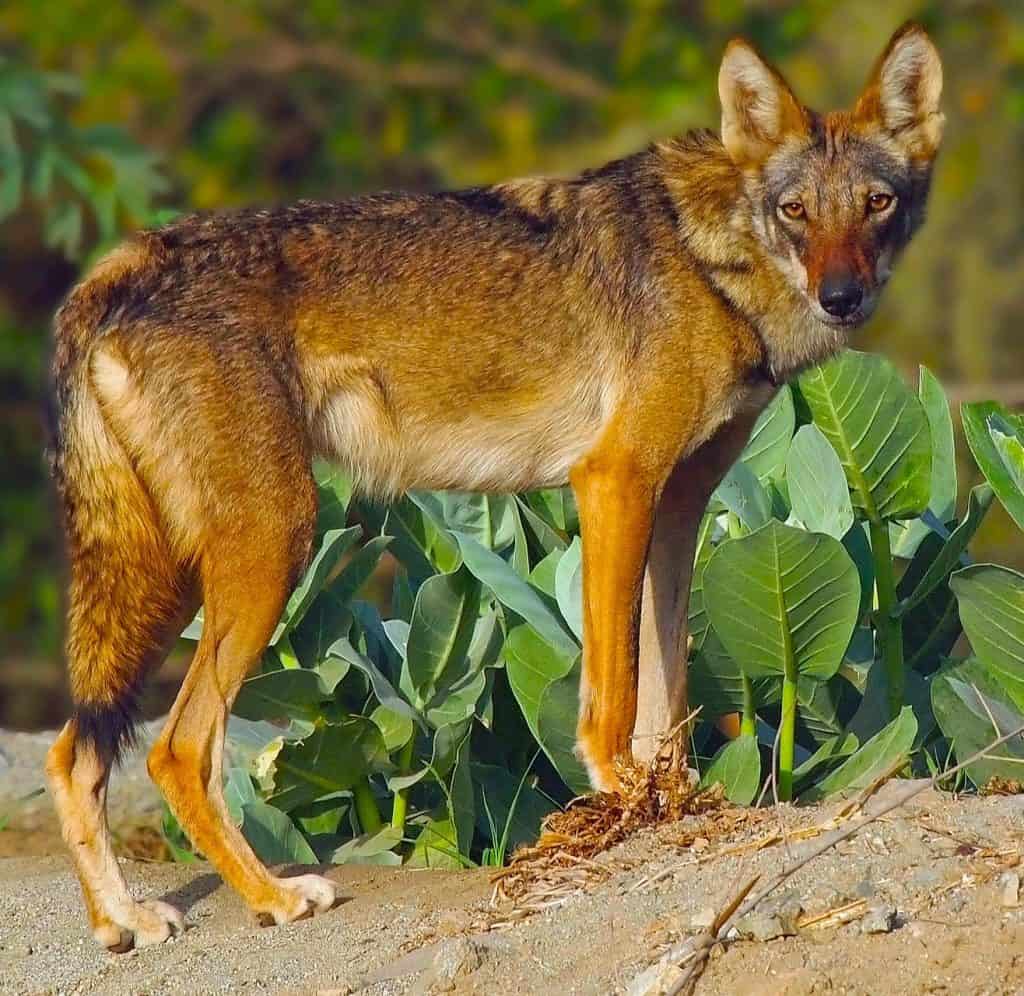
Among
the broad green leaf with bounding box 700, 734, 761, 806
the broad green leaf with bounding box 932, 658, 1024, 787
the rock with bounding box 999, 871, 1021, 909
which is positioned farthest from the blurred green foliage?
the rock with bounding box 999, 871, 1021, 909

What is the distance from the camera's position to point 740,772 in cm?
546

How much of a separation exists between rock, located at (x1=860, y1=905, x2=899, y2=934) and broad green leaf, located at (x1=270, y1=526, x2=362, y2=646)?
2.24 meters

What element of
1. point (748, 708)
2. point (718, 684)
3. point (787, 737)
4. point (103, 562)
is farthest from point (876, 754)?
point (103, 562)

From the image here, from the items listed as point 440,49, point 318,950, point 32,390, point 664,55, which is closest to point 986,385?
point 664,55

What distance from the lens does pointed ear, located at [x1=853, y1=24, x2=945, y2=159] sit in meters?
5.75

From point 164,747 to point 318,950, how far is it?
801mm

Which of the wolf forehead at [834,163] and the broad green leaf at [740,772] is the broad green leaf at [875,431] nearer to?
the wolf forehead at [834,163]

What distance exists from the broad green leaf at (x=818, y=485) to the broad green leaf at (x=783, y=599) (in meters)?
0.30

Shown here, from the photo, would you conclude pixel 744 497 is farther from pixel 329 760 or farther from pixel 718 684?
pixel 329 760

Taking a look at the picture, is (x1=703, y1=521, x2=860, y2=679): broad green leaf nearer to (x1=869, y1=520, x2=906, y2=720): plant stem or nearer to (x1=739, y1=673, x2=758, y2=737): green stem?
(x1=739, y1=673, x2=758, y2=737): green stem

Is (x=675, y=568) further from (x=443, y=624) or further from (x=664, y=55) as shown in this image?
(x=664, y=55)

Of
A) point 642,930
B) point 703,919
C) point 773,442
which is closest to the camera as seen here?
point 703,919

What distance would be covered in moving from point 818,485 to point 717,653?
1.89ft

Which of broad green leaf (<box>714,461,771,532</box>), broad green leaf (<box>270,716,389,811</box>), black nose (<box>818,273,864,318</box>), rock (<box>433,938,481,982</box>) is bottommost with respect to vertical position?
broad green leaf (<box>270,716,389,811</box>)
